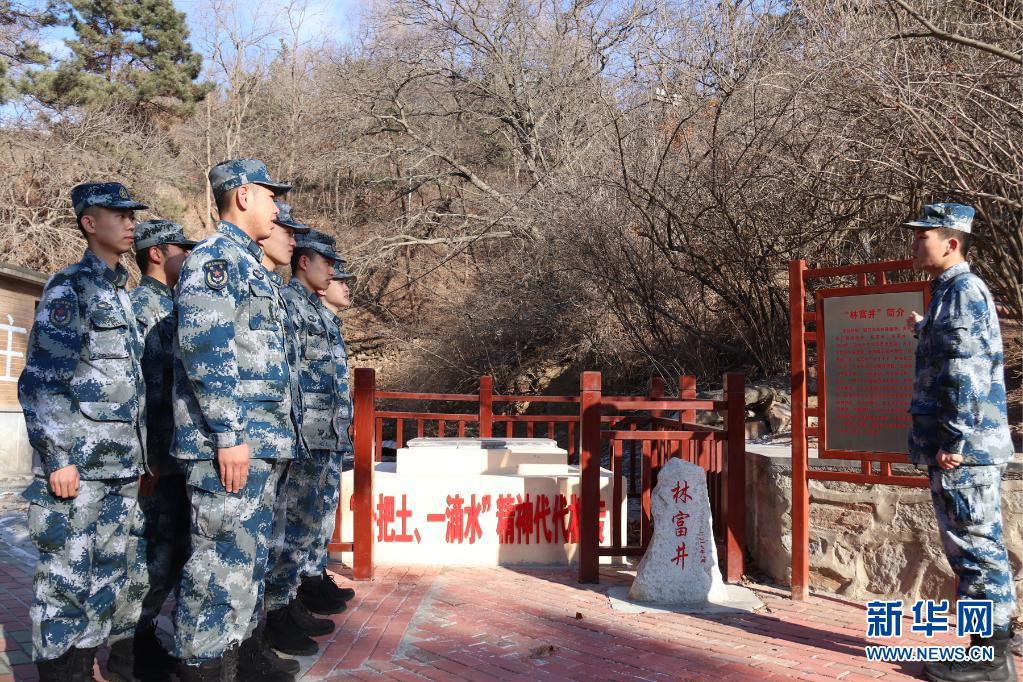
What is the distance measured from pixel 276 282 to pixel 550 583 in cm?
266

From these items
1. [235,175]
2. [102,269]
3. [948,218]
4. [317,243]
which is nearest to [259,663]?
[102,269]

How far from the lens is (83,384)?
3.24 m

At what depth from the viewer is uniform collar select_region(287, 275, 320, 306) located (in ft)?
15.1

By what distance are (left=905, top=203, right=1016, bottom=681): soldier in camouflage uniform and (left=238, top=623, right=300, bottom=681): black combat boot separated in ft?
8.87

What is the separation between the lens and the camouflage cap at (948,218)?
3725mm

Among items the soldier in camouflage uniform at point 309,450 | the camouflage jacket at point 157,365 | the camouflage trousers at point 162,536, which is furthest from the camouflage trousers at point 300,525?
the camouflage jacket at point 157,365

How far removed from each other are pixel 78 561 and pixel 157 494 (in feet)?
1.86

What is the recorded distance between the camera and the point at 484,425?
7477 mm

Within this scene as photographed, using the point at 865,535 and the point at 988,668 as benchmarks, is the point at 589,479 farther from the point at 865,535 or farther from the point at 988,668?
the point at 988,668

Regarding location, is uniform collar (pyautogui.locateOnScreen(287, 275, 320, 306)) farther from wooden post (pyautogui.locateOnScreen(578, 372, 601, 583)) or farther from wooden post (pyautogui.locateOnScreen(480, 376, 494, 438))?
wooden post (pyautogui.locateOnScreen(480, 376, 494, 438))

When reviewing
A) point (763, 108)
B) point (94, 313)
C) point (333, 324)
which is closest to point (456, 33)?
point (763, 108)

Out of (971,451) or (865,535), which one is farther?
(865,535)

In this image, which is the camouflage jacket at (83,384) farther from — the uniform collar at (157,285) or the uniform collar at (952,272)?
the uniform collar at (952,272)

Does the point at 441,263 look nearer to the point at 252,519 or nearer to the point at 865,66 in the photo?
the point at 865,66
